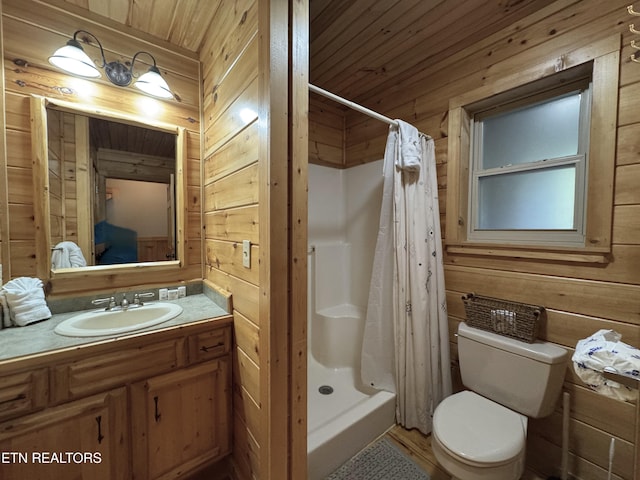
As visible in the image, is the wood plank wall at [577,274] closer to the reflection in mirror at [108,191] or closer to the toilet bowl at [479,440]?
the toilet bowl at [479,440]

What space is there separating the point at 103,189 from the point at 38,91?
520 mm

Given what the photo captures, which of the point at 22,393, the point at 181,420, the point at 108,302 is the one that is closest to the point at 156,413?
the point at 181,420

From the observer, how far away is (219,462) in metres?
1.38

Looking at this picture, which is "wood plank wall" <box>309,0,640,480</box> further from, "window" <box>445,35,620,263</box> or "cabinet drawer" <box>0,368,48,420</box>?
"cabinet drawer" <box>0,368,48,420</box>

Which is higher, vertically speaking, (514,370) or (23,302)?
(23,302)

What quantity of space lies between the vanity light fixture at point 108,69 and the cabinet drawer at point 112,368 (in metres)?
1.42

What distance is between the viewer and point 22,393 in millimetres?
940

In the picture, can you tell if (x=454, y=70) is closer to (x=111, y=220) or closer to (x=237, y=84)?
(x=237, y=84)

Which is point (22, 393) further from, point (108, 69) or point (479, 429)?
point (479, 429)

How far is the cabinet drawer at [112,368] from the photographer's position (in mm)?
1006

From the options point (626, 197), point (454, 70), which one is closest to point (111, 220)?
point (454, 70)

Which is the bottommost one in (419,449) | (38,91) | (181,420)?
(419,449)

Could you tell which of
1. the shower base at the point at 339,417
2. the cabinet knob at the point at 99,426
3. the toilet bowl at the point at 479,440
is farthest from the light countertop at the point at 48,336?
the toilet bowl at the point at 479,440

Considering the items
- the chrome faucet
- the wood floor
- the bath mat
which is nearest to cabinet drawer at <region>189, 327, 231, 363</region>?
the chrome faucet
